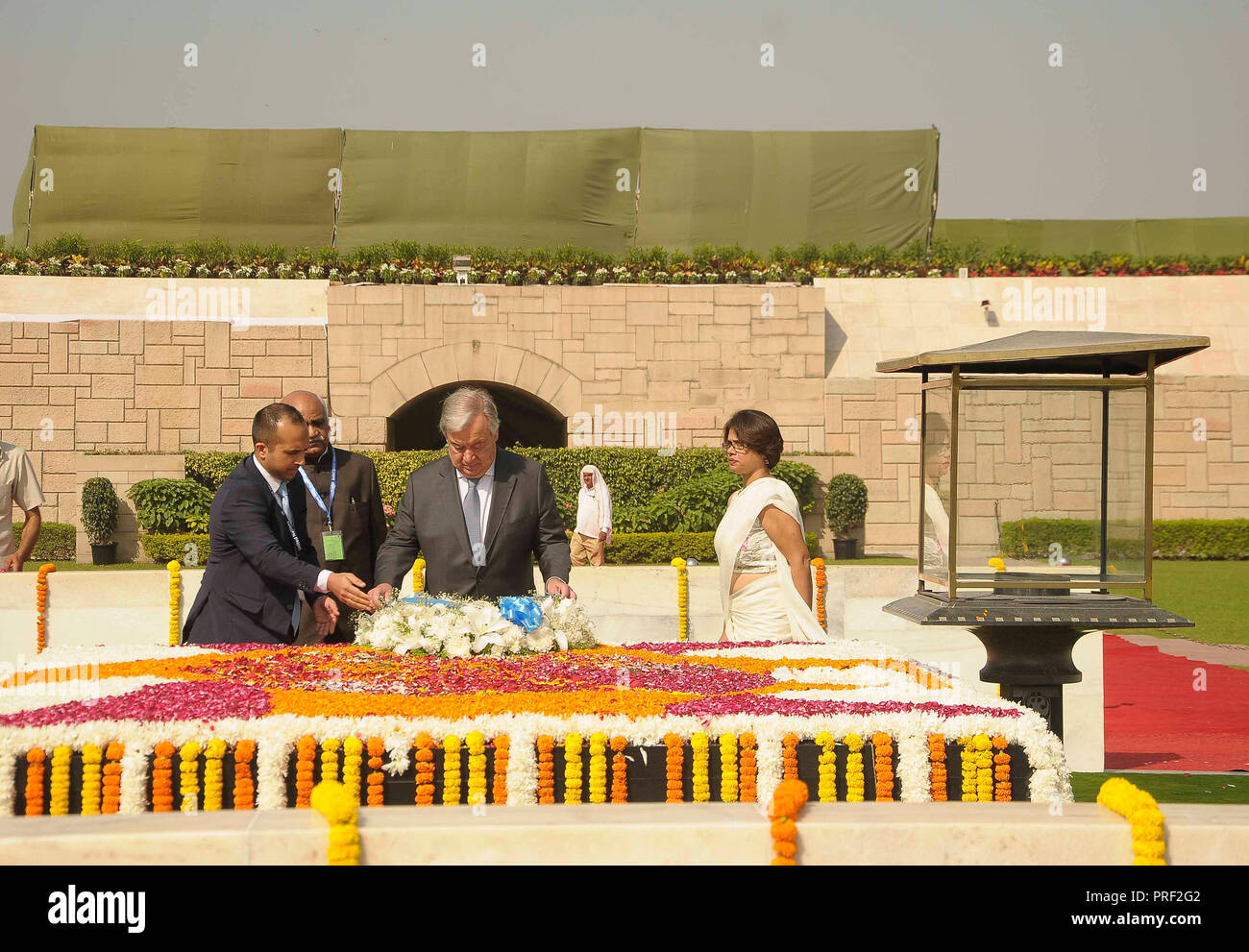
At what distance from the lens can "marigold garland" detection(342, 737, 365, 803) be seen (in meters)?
3.03

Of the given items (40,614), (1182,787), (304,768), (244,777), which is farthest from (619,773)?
(40,614)

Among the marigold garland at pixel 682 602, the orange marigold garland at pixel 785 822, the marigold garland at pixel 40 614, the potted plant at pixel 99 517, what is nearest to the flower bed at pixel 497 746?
the orange marigold garland at pixel 785 822

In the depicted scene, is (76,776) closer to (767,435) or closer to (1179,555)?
(767,435)

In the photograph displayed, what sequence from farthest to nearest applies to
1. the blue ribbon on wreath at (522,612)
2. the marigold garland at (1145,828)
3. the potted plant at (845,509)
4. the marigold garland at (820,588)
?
the potted plant at (845,509) → the marigold garland at (820,588) → the blue ribbon on wreath at (522,612) → the marigold garland at (1145,828)

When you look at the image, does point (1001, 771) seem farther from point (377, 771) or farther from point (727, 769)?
point (377, 771)

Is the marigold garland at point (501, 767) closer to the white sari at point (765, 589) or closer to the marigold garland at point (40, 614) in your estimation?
the white sari at point (765, 589)

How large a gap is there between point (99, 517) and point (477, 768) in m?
12.7

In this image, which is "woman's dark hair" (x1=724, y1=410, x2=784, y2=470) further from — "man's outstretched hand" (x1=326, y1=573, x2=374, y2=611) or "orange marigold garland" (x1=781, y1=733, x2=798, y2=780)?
"orange marigold garland" (x1=781, y1=733, x2=798, y2=780)

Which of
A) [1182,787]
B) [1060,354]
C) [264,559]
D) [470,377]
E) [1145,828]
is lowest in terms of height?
[1182,787]

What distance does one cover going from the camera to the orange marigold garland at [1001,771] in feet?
10.5

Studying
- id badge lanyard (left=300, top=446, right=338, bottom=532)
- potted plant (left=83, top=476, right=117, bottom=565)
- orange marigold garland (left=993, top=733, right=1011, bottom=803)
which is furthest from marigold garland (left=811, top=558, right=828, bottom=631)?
potted plant (left=83, top=476, right=117, bottom=565)

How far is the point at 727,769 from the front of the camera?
10.2ft

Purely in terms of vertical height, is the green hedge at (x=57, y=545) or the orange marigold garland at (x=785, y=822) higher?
the orange marigold garland at (x=785, y=822)

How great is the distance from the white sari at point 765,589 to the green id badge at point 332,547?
5.62ft
